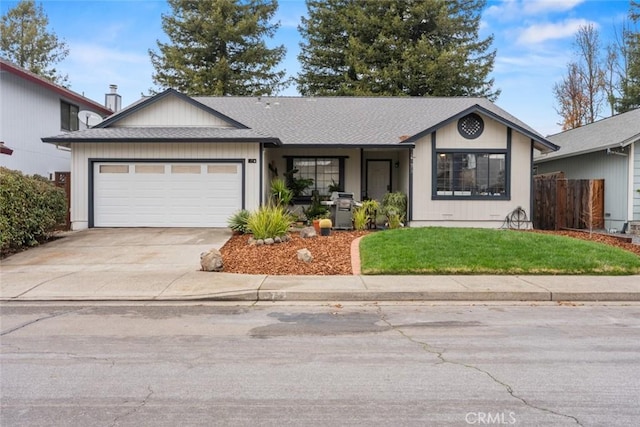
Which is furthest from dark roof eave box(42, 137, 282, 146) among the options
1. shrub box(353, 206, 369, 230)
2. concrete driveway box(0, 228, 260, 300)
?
shrub box(353, 206, 369, 230)

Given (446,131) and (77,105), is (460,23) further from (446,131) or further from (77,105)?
(77,105)

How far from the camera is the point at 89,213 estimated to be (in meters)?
15.9

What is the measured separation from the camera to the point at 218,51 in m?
34.2

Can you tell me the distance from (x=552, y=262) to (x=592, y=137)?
1185 centimetres

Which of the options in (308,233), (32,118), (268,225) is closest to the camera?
(268,225)

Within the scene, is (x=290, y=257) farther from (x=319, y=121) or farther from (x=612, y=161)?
(x=612, y=161)

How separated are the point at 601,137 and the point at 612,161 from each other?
5.94 ft

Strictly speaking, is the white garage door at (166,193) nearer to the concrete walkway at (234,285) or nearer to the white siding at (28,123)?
the concrete walkway at (234,285)

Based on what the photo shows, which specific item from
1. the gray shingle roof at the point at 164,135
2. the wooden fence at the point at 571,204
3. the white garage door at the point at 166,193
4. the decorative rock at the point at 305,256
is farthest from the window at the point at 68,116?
the wooden fence at the point at 571,204

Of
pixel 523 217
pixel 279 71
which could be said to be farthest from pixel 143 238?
pixel 279 71

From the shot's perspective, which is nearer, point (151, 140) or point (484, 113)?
point (151, 140)

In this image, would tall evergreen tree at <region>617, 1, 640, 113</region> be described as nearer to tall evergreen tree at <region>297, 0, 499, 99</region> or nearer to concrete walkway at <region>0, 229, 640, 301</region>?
tall evergreen tree at <region>297, 0, 499, 99</region>

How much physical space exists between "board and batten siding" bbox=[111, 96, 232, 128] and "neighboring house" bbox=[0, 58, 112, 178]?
13.7ft

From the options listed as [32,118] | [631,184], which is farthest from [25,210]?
[631,184]
